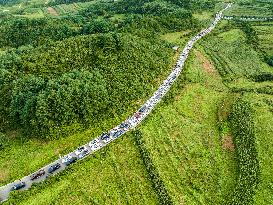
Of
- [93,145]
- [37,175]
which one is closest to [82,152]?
[93,145]

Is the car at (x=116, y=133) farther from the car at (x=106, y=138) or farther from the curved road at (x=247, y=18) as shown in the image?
the curved road at (x=247, y=18)

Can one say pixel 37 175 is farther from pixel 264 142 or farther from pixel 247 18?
pixel 247 18

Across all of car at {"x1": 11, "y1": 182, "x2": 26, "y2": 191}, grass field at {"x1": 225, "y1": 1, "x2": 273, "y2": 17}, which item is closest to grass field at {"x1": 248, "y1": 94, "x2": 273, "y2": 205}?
car at {"x1": 11, "y1": 182, "x2": 26, "y2": 191}

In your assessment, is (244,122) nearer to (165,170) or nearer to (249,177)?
(249,177)

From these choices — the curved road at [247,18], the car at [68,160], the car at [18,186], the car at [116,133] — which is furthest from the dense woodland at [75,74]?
the curved road at [247,18]

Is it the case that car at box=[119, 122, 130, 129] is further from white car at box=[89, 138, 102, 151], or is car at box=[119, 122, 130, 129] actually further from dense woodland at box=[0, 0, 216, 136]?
white car at box=[89, 138, 102, 151]

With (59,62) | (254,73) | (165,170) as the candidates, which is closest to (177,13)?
(254,73)
